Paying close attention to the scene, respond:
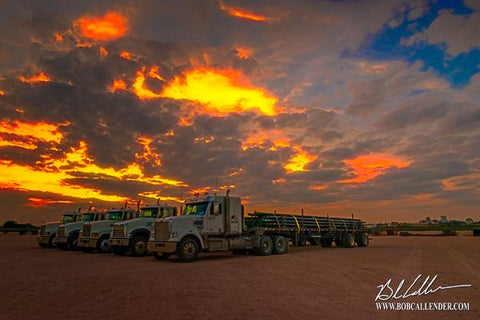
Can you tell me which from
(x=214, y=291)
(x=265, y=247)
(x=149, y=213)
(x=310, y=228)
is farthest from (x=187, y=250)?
(x=310, y=228)

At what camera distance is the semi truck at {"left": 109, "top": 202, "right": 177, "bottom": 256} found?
20.5 metres

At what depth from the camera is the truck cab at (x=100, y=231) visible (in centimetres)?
2342

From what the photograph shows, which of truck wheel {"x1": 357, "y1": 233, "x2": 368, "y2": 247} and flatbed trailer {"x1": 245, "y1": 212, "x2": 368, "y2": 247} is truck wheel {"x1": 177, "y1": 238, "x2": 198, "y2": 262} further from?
truck wheel {"x1": 357, "y1": 233, "x2": 368, "y2": 247}

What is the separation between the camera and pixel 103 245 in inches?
925

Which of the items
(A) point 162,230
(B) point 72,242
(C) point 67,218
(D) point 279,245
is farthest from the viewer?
(C) point 67,218

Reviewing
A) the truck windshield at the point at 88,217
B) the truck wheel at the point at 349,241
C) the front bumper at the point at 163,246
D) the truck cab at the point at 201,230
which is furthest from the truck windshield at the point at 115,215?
the truck wheel at the point at 349,241

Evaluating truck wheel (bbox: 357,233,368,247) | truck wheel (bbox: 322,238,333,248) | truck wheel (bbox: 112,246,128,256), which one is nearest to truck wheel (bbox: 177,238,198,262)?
truck wheel (bbox: 112,246,128,256)

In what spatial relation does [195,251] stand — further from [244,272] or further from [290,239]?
[290,239]

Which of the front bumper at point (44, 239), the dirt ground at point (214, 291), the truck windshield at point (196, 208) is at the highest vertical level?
the truck windshield at point (196, 208)

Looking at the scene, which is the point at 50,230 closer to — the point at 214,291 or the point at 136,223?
the point at 136,223

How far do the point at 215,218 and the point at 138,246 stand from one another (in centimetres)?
509

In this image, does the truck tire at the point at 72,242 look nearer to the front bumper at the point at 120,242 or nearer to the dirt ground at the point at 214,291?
the front bumper at the point at 120,242

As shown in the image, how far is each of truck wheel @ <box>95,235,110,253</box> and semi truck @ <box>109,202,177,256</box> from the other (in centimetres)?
238

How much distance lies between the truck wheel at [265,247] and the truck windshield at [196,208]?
442 centimetres
